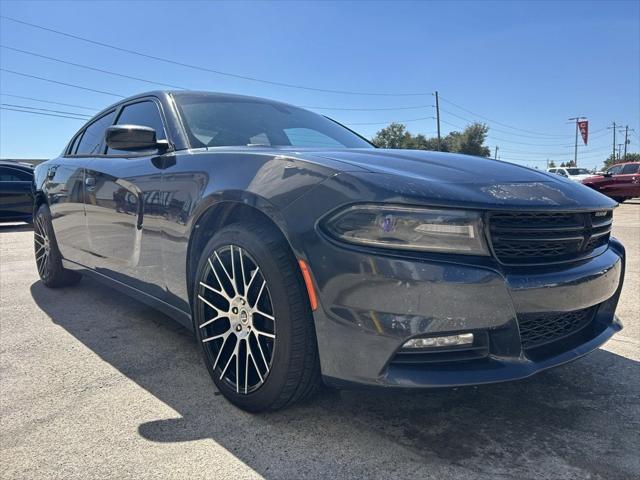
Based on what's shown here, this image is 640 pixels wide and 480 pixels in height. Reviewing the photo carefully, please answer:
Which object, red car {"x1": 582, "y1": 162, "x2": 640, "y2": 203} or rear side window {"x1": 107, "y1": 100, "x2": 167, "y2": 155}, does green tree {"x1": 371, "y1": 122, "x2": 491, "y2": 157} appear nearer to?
red car {"x1": 582, "y1": 162, "x2": 640, "y2": 203}

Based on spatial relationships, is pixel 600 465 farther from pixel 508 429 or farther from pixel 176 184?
pixel 176 184

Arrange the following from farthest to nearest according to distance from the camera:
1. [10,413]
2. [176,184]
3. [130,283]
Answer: [130,283], [176,184], [10,413]

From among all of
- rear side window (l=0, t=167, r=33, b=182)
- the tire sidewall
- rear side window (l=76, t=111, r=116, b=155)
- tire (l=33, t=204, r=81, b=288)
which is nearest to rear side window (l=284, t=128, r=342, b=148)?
the tire sidewall

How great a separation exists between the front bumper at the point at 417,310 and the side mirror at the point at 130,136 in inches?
54.1

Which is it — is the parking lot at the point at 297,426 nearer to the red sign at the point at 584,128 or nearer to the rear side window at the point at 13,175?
the rear side window at the point at 13,175

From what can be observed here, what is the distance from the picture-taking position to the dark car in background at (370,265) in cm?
162

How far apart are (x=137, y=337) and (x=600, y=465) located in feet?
8.45

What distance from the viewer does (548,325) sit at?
1841 millimetres

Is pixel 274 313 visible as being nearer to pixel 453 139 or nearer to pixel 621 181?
pixel 621 181

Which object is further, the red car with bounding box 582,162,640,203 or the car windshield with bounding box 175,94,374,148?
the red car with bounding box 582,162,640,203

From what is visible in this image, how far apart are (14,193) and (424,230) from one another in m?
10.3

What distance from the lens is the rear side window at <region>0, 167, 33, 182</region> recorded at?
377 inches

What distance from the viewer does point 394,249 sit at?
5.38 feet

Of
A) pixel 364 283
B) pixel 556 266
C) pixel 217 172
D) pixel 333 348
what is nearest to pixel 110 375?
pixel 217 172
